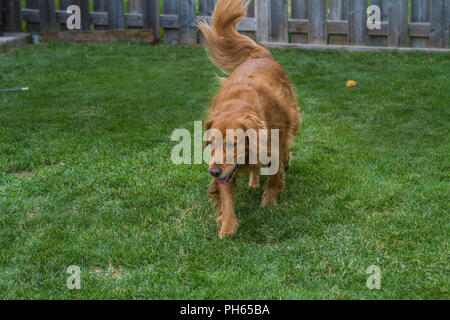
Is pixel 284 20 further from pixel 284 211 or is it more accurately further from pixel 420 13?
pixel 284 211

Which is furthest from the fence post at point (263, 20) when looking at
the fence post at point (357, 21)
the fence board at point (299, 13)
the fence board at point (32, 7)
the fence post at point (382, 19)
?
the fence board at point (32, 7)

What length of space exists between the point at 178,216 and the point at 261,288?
1177 millimetres

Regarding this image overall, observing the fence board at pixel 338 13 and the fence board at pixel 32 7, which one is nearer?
the fence board at pixel 338 13

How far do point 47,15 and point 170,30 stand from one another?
2.23 metres

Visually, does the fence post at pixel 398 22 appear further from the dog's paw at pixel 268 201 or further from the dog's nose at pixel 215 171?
the dog's nose at pixel 215 171

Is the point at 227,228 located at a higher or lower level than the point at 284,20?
lower

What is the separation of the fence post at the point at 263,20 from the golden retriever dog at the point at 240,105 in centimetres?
402

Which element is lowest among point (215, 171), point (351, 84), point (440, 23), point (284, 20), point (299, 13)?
point (215, 171)

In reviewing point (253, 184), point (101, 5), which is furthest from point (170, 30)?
point (253, 184)

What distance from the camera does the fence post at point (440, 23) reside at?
8211mm

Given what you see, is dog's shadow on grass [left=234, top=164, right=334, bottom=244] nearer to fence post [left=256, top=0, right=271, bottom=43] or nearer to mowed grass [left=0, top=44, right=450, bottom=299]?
mowed grass [left=0, top=44, right=450, bottom=299]

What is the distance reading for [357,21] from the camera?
341 inches
